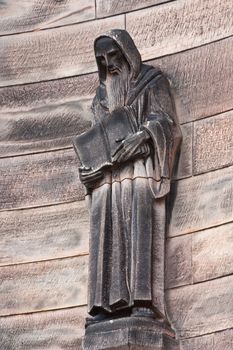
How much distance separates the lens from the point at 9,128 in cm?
922

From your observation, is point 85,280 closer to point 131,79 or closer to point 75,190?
point 75,190

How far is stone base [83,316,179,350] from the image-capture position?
7941mm

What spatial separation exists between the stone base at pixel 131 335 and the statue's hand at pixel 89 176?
2.65 ft

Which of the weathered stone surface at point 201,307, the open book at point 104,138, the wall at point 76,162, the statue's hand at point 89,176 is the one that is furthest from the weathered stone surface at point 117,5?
the weathered stone surface at point 201,307

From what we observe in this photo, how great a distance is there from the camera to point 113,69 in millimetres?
8742

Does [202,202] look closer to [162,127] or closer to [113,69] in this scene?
[162,127]

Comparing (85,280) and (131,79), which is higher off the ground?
(131,79)

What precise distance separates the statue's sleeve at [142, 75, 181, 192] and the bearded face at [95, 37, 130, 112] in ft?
0.52

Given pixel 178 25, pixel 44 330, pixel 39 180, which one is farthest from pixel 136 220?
Result: pixel 178 25

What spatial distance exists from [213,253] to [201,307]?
0.95 ft

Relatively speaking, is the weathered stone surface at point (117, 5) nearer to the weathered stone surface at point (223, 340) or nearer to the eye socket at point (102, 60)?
the eye socket at point (102, 60)

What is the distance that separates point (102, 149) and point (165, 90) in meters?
0.49

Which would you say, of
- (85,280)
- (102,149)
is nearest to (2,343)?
(85,280)

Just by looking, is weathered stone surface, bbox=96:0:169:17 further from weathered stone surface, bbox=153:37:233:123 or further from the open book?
the open book
